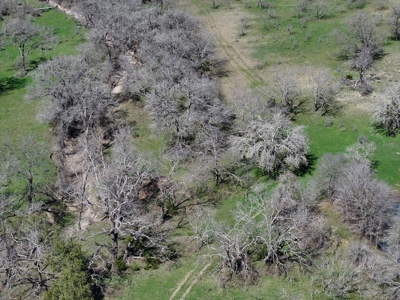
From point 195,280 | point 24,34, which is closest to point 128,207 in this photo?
point 195,280

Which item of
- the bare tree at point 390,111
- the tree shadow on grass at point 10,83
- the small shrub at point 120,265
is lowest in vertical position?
the small shrub at point 120,265

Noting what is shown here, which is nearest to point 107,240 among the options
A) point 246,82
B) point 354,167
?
point 354,167

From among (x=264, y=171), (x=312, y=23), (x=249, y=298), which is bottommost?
(x=249, y=298)

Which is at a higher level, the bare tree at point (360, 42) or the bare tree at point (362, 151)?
the bare tree at point (360, 42)

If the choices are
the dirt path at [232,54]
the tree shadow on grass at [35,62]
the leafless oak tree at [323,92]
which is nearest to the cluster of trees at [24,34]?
the tree shadow on grass at [35,62]

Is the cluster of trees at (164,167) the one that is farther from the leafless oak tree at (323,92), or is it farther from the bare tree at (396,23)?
the bare tree at (396,23)

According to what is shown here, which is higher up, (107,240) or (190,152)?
(190,152)

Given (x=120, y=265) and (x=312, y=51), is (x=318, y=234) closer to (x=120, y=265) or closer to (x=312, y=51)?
(x=120, y=265)

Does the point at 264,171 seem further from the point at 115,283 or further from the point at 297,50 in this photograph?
the point at 297,50
